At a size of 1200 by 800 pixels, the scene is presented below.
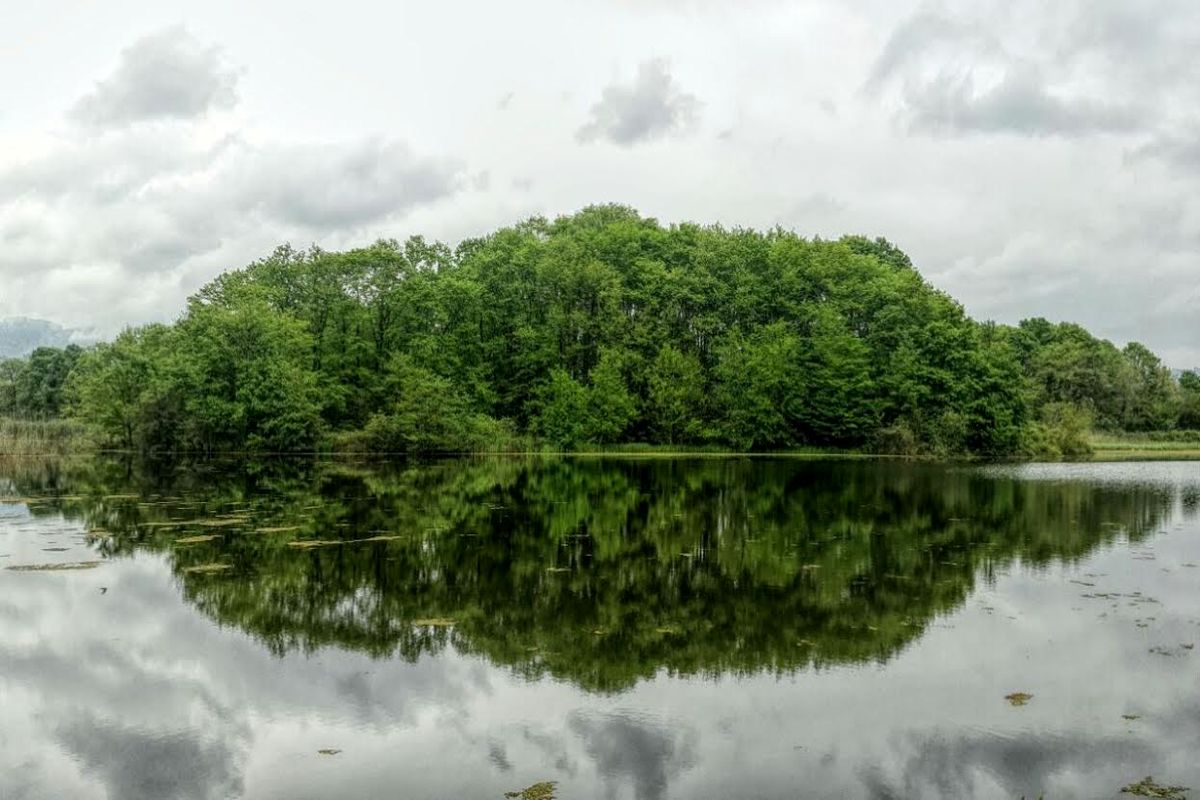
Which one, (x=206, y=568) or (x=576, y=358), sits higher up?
(x=576, y=358)

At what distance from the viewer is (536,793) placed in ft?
23.9

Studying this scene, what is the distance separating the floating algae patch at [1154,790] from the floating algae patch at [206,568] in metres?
13.8

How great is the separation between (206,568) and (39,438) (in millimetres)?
49840

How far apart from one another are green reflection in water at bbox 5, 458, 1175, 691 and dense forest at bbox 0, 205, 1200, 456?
2104 centimetres

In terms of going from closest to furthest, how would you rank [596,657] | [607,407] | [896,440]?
1. [596,657]
2. [896,440]
3. [607,407]

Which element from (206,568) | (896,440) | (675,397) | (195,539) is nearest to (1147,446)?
(896,440)

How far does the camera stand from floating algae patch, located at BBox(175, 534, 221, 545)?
64.1ft

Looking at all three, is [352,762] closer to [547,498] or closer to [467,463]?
[547,498]

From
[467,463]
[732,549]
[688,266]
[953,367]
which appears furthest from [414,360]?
[732,549]

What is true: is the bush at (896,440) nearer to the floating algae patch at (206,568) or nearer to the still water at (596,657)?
the still water at (596,657)

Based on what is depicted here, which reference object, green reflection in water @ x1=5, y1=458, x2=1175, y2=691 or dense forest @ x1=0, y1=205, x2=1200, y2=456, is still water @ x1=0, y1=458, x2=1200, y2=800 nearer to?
green reflection in water @ x1=5, y1=458, x2=1175, y2=691

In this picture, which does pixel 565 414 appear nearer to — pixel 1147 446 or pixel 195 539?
pixel 195 539

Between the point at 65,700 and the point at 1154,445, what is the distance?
262 feet

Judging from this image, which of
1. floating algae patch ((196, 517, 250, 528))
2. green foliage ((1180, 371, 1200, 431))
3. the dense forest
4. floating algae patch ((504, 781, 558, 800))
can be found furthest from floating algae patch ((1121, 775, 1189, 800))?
green foliage ((1180, 371, 1200, 431))
